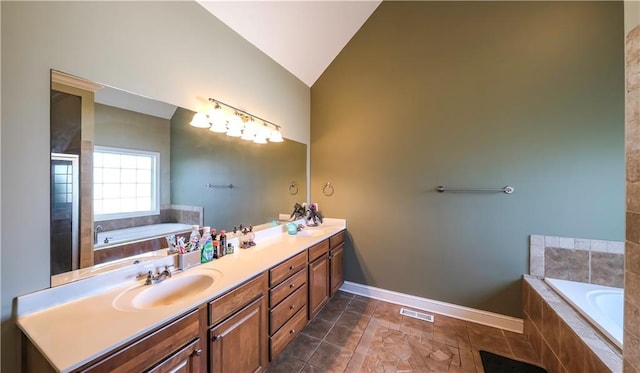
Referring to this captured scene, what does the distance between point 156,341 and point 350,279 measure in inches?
90.8

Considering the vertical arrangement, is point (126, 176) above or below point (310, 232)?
above

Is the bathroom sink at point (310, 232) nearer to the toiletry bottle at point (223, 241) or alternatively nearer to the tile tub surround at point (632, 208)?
the toiletry bottle at point (223, 241)

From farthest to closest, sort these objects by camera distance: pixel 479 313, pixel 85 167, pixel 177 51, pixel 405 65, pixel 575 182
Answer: pixel 405 65 → pixel 479 313 → pixel 575 182 → pixel 177 51 → pixel 85 167

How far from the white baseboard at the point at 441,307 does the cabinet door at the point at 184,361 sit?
208 centimetres

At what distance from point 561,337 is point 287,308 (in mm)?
1871

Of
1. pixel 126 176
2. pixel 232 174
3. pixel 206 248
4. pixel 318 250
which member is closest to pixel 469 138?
pixel 318 250

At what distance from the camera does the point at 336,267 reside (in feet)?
8.89

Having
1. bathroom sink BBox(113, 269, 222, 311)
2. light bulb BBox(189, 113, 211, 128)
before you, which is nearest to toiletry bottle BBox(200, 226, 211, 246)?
bathroom sink BBox(113, 269, 222, 311)

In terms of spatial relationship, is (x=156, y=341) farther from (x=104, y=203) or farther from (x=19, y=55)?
(x=19, y=55)

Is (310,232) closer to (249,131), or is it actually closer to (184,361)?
(249,131)

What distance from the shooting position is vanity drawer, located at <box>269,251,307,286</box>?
1.68 m

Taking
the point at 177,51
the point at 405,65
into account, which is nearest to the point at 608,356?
the point at 405,65

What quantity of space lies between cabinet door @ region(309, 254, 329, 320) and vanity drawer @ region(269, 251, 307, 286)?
0.18 m

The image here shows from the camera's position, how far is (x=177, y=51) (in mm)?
1625
